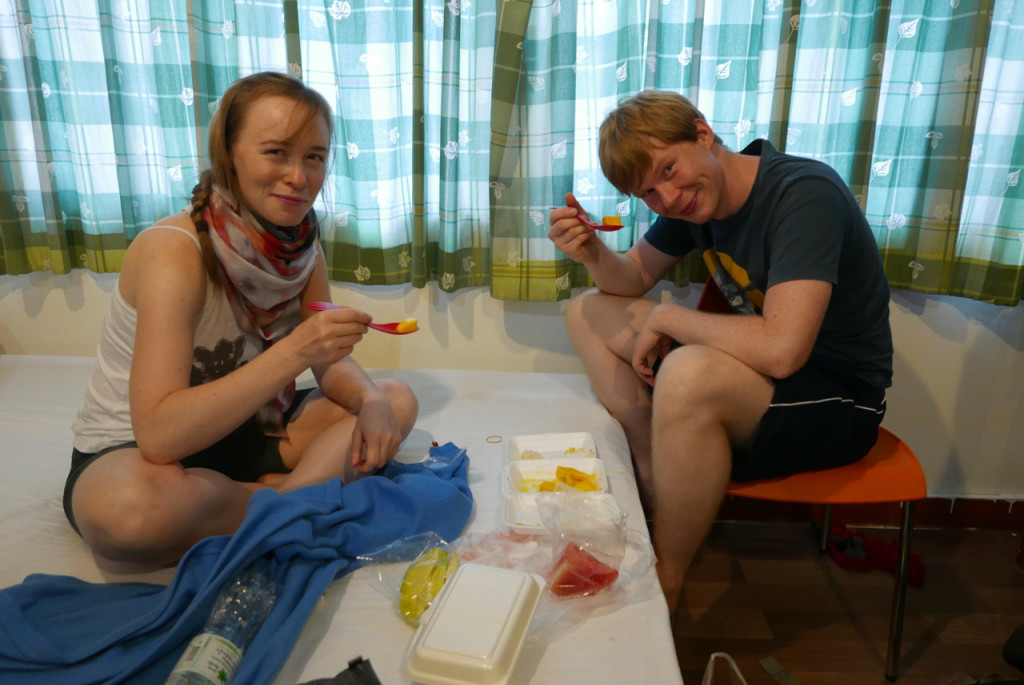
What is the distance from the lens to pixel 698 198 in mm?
1407

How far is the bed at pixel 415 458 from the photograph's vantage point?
36.0 inches

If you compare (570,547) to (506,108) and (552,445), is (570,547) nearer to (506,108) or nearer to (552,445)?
(552,445)

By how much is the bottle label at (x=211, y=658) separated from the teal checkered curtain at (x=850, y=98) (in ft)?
3.94

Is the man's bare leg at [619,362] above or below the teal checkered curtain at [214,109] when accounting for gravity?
below

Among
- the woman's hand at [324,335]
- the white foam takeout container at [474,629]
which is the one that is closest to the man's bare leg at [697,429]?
the white foam takeout container at [474,629]

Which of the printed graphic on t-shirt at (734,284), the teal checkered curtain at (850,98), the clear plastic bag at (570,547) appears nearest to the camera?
the clear plastic bag at (570,547)

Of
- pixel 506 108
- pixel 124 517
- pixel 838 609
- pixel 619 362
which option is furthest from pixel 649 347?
pixel 124 517

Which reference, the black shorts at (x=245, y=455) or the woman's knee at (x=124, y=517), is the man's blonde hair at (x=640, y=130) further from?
the woman's knee at (x=124, y=517)

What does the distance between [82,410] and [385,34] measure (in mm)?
1096

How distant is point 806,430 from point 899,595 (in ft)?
1.33

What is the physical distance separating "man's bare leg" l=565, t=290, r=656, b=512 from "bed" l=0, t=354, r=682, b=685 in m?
0.07

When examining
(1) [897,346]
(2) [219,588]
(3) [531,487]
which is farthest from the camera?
(1) [897,346]

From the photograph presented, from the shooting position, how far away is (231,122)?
116 centimetres

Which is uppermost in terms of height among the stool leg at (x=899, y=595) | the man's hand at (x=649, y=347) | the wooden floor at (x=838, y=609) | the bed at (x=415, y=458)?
the man's hand at (x=649, y=347)
